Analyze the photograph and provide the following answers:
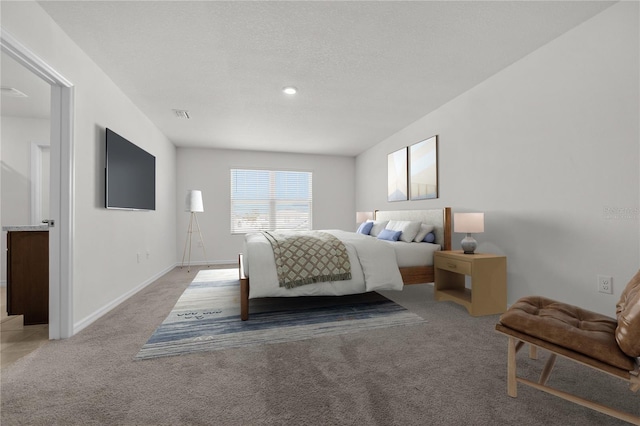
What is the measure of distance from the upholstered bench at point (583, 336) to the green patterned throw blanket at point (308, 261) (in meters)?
1.59

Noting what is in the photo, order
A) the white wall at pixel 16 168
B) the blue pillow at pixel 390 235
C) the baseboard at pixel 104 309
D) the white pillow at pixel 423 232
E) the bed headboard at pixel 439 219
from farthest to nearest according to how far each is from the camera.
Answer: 1. the white wall at pixel 16 168
2. the blue pillow at pixel 390 235
3. the white pillow at pixel 423 232
4. the bed headboard at pixel 439 219
5. the baseboard at pixel 104 309

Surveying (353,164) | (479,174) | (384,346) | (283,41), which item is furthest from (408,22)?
(353,164)

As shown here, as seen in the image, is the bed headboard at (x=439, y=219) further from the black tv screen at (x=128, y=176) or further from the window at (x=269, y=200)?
the black tv screen at (x=128, y=176)

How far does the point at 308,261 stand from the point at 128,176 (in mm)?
2425

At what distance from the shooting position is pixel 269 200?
6.56m

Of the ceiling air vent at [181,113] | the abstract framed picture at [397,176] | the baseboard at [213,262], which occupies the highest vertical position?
the ceiling air vent at [181,113]

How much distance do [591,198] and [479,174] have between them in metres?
1.17

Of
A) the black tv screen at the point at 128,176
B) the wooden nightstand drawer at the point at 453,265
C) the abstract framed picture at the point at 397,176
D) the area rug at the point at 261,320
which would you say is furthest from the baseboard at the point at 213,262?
the wooden nightstand drawer at the point at 453,265

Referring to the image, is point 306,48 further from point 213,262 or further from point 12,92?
point 213,262

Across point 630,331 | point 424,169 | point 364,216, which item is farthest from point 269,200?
point 630,331

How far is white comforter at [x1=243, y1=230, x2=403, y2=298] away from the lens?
2.71 metres

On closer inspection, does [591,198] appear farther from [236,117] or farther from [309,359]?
[236,117]

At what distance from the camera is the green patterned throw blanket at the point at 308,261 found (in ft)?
9.09

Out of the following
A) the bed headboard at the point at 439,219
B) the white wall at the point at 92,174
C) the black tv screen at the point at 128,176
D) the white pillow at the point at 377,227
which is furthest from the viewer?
the white pillow at the point at 377,227
